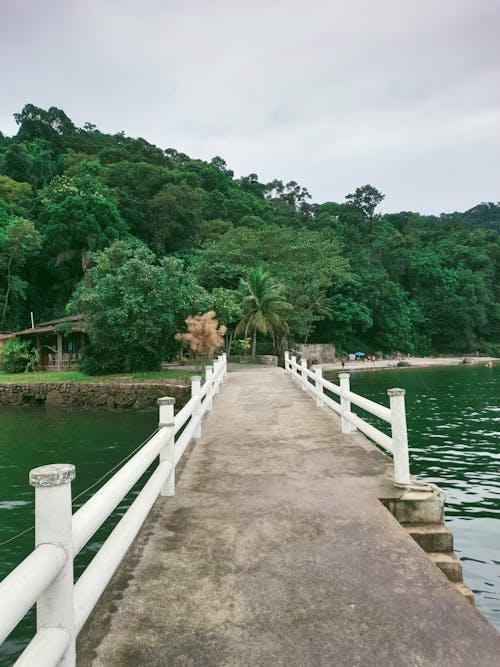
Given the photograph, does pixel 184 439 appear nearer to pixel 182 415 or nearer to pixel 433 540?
pixel 182 415

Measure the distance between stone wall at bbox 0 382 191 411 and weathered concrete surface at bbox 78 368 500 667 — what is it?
15.8 meters

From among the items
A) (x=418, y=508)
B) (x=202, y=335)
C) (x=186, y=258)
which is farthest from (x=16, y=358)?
(x=418, y=508)

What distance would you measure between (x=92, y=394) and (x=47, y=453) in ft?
33.2

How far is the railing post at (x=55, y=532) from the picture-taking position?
1.89 metres

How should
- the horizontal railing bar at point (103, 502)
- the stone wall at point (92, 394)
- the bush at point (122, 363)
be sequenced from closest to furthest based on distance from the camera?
the horizontal railing bar at point (103, 502)
the stone wall at point (92, 394)
the bush at point (122, 363)

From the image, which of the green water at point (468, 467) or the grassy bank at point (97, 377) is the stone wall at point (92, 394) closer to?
the grassy bank at point (97, 377)

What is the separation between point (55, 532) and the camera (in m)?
1.92

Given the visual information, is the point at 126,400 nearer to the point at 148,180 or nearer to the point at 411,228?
the point at 148,180

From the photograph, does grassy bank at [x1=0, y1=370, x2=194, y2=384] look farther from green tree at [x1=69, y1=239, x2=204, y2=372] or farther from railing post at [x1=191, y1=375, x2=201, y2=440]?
railing post at [x1=191, y1=375, x2=201, y2=440]

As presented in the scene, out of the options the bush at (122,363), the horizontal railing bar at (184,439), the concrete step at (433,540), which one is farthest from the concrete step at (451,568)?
the bush at (122,363)

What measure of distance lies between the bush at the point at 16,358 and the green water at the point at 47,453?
579 centimetres

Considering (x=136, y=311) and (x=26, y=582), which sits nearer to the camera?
(x=26, y=582)

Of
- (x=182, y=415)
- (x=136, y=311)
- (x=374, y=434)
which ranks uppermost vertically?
(x=136, y=311)

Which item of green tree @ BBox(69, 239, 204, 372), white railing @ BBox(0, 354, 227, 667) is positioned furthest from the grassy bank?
white railing @ BBox(0, 354, 227, 667)
